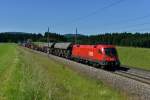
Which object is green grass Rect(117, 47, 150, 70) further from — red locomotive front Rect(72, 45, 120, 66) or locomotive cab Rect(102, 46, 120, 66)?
locomotive cab Rect(102, 46, 120, 66)

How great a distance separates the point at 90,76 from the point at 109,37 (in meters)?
134

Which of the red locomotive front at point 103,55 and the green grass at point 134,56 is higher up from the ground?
the red locomotive front at point 103,55

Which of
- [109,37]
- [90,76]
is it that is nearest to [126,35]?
[109,37]

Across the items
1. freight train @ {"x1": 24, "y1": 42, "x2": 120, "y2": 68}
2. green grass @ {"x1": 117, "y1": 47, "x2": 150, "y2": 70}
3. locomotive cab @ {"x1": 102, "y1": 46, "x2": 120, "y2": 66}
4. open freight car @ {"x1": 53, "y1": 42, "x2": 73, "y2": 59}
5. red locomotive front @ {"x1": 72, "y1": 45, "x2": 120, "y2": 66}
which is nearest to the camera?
locomotive cab @ {"x1": 102, "y1": 46, "x2": 120, "y2": 66}

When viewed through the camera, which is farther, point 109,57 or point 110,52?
point 110,52

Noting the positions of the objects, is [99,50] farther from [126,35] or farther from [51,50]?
[126,35]

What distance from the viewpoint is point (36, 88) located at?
44.3 feet

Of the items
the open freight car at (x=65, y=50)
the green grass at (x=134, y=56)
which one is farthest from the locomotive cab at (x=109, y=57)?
the open freight car at (x=65, y=50)

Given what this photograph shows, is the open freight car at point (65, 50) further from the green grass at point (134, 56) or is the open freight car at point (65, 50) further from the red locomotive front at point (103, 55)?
the red locomotive front at point (103, 55)

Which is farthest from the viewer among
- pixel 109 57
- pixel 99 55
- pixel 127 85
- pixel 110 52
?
pixel 99 55

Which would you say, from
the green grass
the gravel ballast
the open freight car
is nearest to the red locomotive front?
the gravel ballast

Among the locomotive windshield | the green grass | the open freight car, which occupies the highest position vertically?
the locomotive windshield

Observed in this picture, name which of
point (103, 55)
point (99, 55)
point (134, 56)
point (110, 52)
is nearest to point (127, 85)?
point (103, 55)

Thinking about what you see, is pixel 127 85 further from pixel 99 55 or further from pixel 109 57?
pixel 99 55
